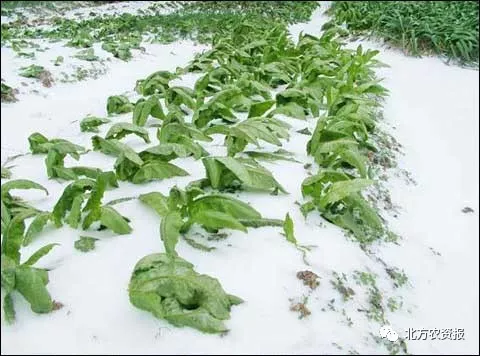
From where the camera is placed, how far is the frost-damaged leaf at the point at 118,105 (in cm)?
459

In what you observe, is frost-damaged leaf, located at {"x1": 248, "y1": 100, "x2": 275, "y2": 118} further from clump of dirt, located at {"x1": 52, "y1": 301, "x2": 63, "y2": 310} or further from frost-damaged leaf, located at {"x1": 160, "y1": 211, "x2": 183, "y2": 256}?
clump of dirt, located at {"x1": 52, "y1": 301, "x2": 63, "y2": 310}

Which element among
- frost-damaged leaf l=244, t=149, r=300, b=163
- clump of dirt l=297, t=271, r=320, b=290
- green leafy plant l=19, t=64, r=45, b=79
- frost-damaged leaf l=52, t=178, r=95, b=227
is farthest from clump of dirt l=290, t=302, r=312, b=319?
green leafy plant l=19, t=64, r=45, b=79

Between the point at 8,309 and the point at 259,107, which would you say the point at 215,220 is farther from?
the point at 259,107

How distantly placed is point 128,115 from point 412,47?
4880 millimetres

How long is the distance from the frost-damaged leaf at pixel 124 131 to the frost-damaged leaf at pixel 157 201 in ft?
3.21

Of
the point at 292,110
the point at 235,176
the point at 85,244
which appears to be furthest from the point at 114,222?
the point at 292,110

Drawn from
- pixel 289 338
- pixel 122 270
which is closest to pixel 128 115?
pixel 122 270

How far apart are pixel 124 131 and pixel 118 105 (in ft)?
3.49

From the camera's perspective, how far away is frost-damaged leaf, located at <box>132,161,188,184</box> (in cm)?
295

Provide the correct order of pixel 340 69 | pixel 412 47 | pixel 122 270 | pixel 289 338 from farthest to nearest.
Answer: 1. pixel 412 47
2. pixel 340 69
3. pixel 122 270
4. pixel 289 338

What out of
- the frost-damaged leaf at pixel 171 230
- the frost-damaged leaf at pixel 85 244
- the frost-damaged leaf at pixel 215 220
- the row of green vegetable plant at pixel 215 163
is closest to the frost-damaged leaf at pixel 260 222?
the row of green vegetable plant at pixel 215 163

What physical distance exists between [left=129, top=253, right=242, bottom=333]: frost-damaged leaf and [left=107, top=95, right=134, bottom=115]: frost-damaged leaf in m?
2.73

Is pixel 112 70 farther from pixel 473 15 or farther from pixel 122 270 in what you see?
pixel 473 15

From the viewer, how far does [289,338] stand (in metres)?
1.88
